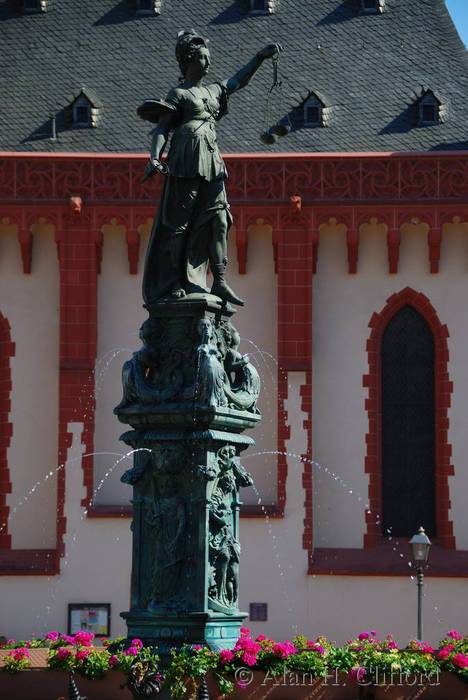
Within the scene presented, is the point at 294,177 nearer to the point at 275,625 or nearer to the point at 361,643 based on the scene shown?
the point at 275,625

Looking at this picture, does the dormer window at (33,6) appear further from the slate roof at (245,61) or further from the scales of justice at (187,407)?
the scales of justice at (187,407)

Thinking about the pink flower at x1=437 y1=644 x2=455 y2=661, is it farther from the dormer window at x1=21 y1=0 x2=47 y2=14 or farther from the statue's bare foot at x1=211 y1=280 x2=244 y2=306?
the dormer window at x1=21 y1=0 x2=47 y2=14

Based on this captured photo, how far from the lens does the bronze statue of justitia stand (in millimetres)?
16969

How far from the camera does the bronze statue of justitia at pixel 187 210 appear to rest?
55.7ft

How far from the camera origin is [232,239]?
135 feet

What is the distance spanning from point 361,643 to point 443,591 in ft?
76.0

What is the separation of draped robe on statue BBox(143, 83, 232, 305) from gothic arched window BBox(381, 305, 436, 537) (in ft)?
78.9

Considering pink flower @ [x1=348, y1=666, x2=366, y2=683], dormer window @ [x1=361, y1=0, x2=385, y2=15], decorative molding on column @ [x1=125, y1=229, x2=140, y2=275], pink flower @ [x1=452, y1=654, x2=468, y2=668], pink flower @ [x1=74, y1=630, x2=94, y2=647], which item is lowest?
pink flower @ [x1=348, y1=666, x2=366, y2=683]

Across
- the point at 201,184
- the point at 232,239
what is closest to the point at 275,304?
the point at 232,239

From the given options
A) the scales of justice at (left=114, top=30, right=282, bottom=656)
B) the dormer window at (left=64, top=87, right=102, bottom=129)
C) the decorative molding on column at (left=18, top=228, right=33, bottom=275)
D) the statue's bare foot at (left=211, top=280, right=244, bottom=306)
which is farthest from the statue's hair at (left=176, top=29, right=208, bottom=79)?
the dormer window at (left=64, top=87, right=102, bottom=129)

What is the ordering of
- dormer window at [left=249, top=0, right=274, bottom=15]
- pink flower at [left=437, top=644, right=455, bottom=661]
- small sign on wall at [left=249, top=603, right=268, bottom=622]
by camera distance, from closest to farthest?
pink flower at [left=437, top=644, right=455, bottom=661] < small sign on wall at [left=249, top=603, right=268, bottom=622] < dormer window at [left=249, top=0, right=274, bottom=15]

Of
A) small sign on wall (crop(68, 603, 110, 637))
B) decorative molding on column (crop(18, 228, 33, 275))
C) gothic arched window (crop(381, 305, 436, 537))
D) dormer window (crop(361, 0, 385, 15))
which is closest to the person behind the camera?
small sign on wall (crop(68, 603, 110, 637))

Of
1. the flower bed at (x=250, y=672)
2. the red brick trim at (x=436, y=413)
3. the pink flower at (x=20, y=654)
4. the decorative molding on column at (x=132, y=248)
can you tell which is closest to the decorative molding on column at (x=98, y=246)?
the decorative molding on column at (x=132, y=248)

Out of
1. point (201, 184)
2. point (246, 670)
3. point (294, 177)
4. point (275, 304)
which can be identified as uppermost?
point (294, 177)
